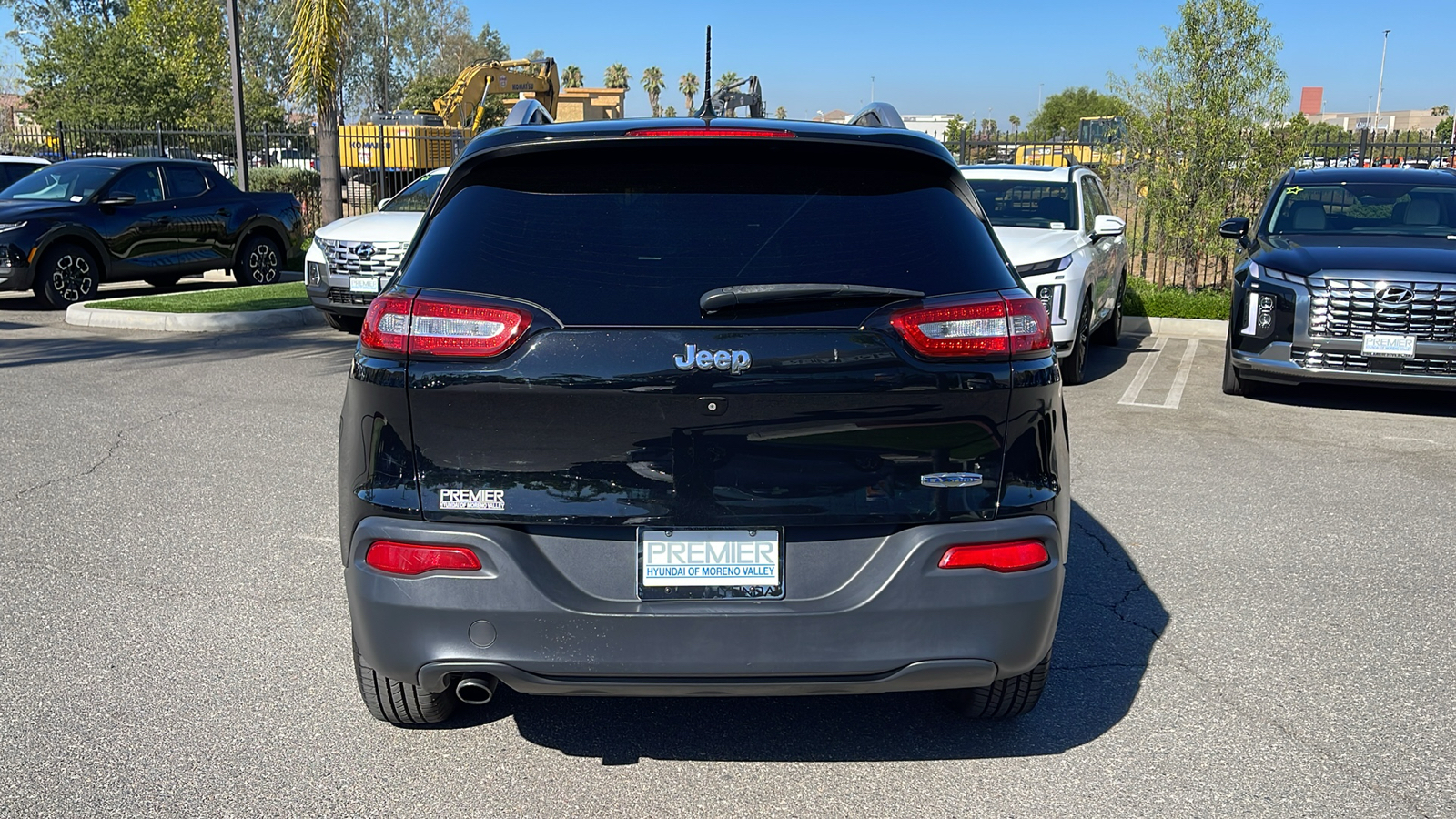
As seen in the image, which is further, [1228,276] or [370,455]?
[1228,276]

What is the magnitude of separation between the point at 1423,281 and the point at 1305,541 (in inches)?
152

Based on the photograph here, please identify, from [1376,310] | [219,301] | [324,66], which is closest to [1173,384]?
[1376,310]

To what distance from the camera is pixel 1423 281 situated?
861cm

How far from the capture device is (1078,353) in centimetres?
1008

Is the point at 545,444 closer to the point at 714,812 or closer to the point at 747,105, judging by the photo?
the point at 714,812

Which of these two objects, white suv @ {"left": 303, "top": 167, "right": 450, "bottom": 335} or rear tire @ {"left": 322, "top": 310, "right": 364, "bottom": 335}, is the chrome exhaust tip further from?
rear tire @ {"left": 322, "top": 310, "right": 364, "bottom": 335}

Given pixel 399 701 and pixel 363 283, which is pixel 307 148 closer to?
pixel 363 283

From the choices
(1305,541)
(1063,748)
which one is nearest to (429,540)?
(1063,748)

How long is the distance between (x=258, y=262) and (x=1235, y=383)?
40.6ft

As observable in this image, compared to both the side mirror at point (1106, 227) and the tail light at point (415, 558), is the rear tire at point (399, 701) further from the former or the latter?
the side mirror at point (1106, 227)

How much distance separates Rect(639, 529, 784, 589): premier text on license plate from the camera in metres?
2.97

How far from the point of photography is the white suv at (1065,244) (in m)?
9.63

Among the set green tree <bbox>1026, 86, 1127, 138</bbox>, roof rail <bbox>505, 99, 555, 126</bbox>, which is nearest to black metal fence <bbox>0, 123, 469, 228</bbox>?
roof rail <bbox>505, 99, 555, 126</bbox>

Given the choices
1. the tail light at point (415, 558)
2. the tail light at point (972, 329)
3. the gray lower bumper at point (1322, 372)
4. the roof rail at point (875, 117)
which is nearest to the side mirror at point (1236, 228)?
the gray lower bumper at point (1322, 372)
